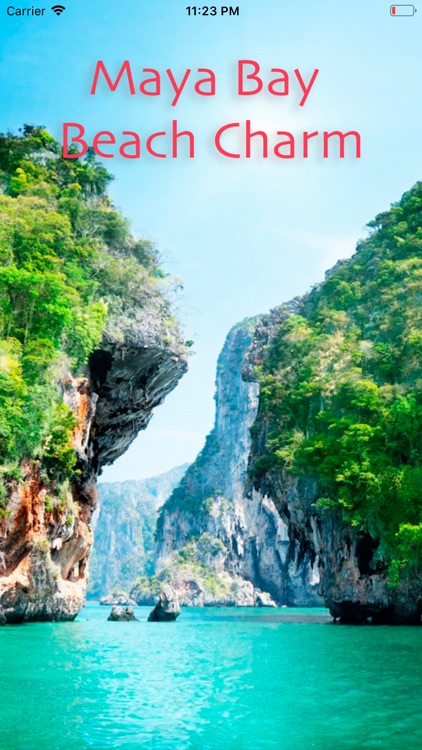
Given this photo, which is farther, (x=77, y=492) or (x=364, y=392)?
(x=77, y=492)

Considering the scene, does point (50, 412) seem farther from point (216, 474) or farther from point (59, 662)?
point (216, 474)

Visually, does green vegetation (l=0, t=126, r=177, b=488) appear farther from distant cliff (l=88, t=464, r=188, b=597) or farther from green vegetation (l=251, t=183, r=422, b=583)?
distant cliff (l=88, t=464, r=188, b=597)

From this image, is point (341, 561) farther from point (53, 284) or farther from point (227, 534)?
point (227, 534)

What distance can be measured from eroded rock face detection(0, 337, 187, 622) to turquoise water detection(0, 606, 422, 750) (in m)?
4.21

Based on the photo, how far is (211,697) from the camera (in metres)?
8.91

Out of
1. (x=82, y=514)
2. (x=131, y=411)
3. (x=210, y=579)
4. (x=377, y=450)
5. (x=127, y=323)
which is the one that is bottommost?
(x=210, y=579)

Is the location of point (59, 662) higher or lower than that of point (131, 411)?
lower

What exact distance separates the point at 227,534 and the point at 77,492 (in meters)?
65.2

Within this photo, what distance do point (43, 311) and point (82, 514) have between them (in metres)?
8.88

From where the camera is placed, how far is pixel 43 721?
7250 mm

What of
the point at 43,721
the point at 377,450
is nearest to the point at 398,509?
the point at 377,450

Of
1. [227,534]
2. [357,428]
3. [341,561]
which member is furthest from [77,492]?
[227,534]

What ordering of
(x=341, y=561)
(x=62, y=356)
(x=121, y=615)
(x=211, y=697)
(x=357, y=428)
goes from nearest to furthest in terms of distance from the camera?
1. (x=211, y=697)
2. (x=62, y=356)
3. (x=357, y=428)
4. (x=341, y=561)
5. (x=121, y=615)

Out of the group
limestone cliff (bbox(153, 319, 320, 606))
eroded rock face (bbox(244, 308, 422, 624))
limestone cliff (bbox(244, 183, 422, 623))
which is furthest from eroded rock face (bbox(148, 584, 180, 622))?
limestone cliff (bbox(153, 319, 320, 606))
